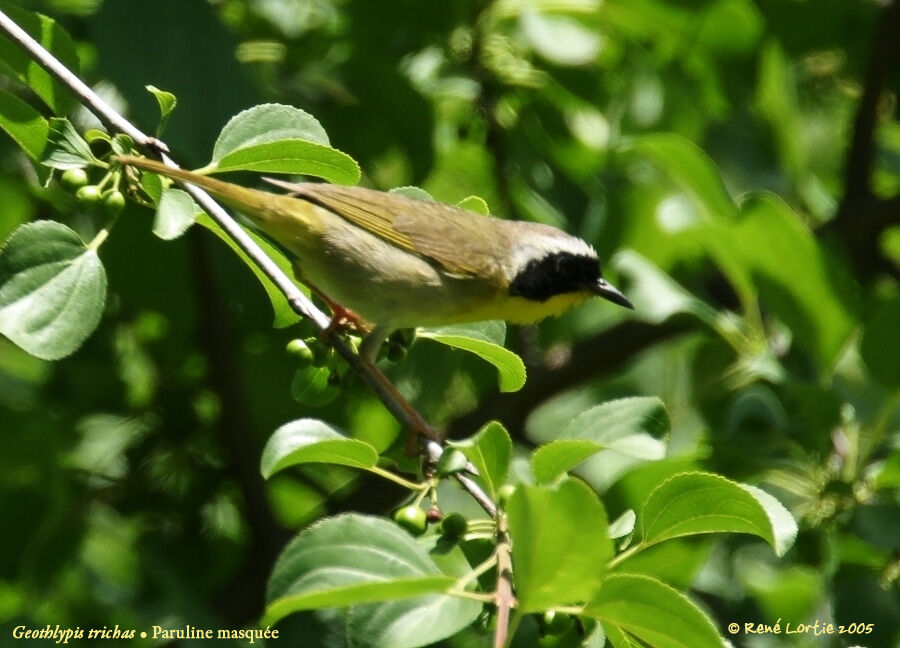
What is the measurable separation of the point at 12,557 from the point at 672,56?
115 inches

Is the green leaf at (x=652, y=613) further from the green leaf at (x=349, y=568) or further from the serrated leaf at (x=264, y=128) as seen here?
the serrated leaf at (x=264, y=128)

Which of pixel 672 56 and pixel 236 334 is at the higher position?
pixel 672 56

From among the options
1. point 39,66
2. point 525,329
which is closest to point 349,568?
point 39,66

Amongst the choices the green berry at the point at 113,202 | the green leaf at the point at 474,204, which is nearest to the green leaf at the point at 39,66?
the green berry at the point at 113,202

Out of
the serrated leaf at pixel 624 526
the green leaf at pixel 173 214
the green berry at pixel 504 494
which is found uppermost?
the green leaf at pixel 173 214

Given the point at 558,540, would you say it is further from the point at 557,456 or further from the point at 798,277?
the point at 798,277

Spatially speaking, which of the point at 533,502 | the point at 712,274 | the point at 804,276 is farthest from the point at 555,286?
the point at 533,502

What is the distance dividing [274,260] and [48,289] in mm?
749

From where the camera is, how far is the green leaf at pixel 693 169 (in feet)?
12.6

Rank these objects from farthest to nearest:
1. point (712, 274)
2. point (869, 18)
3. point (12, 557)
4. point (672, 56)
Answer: point (712, 274), point (869, 18), point (672, 56), point (12, 557)

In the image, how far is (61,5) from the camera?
400 centimetres

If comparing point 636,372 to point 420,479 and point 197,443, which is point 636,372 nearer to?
point 197,443

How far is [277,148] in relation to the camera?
2643 millimetres

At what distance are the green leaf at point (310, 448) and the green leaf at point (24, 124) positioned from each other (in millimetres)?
829
